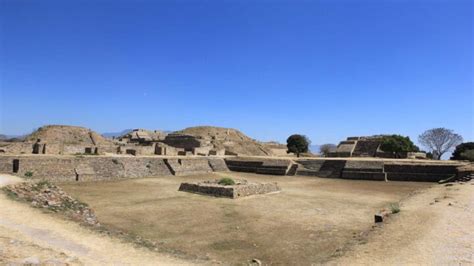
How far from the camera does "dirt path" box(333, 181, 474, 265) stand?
708 cm

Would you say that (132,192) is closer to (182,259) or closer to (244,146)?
(182,259)

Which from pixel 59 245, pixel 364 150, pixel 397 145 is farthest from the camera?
pixel 364 150

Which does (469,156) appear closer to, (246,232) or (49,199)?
(246,232)

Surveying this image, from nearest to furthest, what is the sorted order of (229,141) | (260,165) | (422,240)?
(422,240)
(260,165)
(229,141)

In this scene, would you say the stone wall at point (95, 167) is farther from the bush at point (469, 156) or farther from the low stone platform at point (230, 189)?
the bush at point (469, 156)

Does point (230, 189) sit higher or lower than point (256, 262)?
higher

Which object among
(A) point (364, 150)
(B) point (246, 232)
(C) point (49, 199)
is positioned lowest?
(B) point (246, 232)

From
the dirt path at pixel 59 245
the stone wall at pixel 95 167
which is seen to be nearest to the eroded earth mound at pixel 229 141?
the stone wall at pixel 95 167

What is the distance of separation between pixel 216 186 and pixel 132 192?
4467mm

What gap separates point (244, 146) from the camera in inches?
2003

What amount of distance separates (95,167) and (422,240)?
21585 millimetres

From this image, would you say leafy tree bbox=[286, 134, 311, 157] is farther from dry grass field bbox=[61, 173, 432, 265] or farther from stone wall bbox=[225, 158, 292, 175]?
dry grass field bbox=[61, 173, 432, 265]

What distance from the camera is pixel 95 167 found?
80.3 feet

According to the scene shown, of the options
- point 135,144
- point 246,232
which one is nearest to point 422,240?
point 246,232
